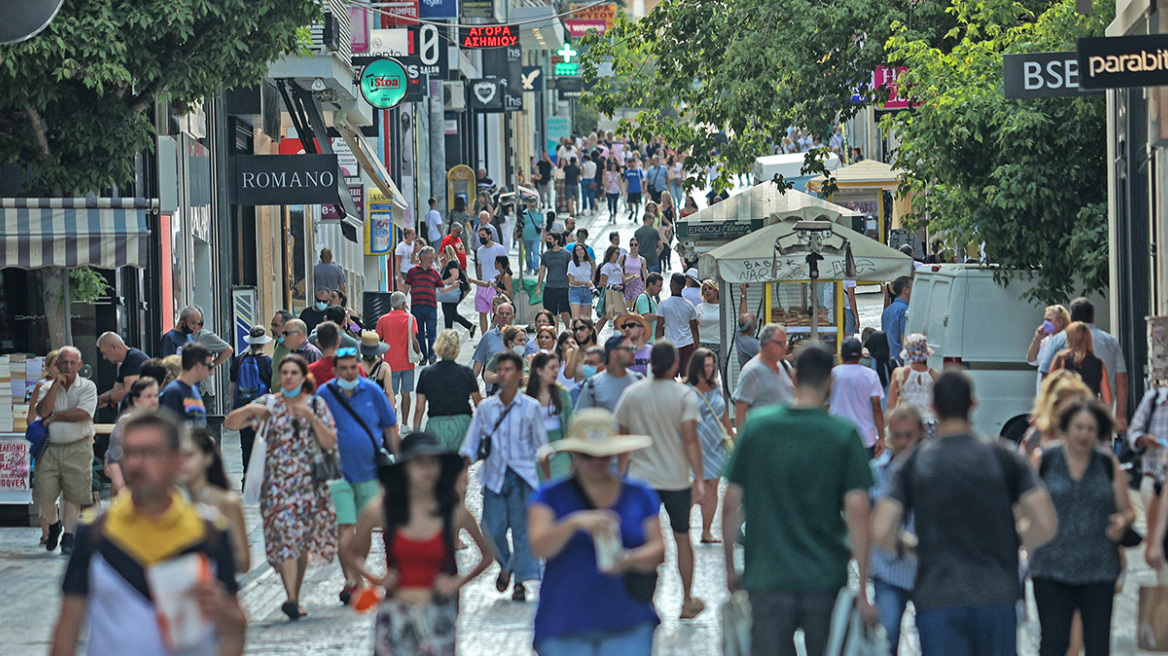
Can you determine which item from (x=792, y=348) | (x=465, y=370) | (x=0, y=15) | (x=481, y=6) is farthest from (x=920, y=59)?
(x=481, y=6)

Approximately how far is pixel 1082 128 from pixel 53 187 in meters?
11.0

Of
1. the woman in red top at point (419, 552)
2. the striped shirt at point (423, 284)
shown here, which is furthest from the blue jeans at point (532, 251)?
the woman in red top at point (419, 552)

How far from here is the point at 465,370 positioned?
1309 centimetres

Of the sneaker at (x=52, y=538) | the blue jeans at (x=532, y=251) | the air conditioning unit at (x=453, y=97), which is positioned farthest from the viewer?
the air conditioning unit at (x=453, y=97)

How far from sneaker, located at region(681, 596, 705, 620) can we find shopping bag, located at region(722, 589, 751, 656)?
3381 millimetres

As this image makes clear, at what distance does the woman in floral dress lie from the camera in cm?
1086

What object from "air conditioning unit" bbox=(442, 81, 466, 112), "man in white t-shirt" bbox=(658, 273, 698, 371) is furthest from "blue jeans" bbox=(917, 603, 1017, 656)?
"air conditioning unit" bbox=(442, 81, 466, 112)

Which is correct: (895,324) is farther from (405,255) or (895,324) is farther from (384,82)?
(384,82)

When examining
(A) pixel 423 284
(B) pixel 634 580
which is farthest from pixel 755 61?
(B) pixel 634 580

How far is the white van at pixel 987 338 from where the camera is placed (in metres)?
15.9

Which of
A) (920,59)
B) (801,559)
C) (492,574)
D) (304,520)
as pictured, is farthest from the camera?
(920,59)

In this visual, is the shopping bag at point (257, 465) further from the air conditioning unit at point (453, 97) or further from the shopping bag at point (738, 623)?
the air conditioning unit at point (453, 97)

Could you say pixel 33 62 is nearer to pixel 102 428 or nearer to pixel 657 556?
pixel 102 428

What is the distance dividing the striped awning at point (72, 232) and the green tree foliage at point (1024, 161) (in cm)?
888
